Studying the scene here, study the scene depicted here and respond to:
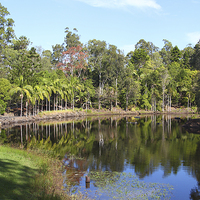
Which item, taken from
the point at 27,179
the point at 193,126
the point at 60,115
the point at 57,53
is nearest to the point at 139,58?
the point at 57,53

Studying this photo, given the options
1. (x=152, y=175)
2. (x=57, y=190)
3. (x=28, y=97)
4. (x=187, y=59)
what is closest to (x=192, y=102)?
(x=187, y=59)

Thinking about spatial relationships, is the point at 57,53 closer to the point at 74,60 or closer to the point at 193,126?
the point at 74,60

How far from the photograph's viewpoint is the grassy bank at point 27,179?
1093 centimetres

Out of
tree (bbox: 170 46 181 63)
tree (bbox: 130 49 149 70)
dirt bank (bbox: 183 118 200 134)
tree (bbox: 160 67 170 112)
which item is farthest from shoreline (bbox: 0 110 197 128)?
tree (bbox: 170 46 181 63)

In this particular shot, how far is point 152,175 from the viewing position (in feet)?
57.7

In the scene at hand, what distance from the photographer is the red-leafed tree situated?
74750mm

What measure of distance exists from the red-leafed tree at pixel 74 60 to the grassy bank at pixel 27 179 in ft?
194

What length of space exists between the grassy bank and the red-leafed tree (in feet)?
194

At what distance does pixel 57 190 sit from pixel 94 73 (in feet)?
234

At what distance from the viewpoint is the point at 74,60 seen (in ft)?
250

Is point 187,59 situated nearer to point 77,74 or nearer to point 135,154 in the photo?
point 77,74

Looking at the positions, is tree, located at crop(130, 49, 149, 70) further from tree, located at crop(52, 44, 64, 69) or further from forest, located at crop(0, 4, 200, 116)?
tree, located at crop(52, 44, 64, 69)

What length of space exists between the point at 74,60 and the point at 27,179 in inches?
2580

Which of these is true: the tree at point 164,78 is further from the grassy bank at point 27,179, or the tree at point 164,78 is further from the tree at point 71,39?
the grassy bank at point 27,179
